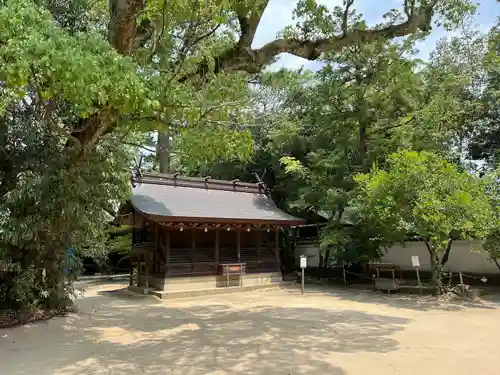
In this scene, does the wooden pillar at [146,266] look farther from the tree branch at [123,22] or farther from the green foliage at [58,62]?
the green foliage at [58,62]

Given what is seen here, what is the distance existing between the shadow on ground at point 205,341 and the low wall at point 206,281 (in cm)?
304

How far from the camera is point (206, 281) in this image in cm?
1337

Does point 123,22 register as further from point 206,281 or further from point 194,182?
point 194,182

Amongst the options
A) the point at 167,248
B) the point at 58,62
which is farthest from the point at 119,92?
the point at 167,248

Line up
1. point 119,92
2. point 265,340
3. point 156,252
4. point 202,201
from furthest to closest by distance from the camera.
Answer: point 202,201 → point 156,252 → point 265,340 → point 119,92

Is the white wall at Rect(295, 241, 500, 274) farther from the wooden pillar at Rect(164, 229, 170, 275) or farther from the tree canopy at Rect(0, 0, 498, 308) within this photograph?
the wooden pillar at Rect(164, 229, 170, 275)

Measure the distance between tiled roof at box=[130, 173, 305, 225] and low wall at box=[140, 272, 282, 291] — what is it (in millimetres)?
1997

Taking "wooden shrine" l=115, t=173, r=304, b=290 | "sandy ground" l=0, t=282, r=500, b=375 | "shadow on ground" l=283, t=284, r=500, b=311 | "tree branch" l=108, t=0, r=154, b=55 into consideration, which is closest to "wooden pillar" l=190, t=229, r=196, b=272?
"wooden shrine" l=115, t=173, r=304, b=290

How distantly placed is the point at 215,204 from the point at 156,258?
283 centimetres

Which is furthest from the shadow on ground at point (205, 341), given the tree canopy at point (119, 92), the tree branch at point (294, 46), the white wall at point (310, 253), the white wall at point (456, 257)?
the white wall at point (310, 253)

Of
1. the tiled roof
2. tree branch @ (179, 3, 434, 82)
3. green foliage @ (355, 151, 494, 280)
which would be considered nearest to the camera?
tree branch @ (179, 3, 434, 82)

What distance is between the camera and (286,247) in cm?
1911

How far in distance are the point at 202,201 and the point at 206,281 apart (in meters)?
2.90

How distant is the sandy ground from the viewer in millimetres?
4812
